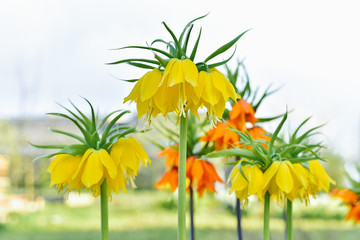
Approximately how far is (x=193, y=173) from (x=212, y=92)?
745 mm

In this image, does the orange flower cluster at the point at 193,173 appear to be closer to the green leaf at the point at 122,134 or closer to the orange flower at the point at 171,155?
the orange flower at the point at 171,155

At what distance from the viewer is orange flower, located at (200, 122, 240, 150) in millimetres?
1598

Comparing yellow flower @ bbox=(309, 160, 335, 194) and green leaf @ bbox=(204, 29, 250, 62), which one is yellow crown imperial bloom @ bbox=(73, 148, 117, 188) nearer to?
green leaf @ bbox=(204, 29, 250, 62)

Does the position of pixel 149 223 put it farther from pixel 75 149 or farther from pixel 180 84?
pixel 180 84

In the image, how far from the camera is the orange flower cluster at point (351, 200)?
80.9 inches

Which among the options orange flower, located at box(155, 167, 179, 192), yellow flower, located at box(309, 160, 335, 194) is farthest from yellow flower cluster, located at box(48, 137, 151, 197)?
orange flower, located at box(155, 167, 179, 192)

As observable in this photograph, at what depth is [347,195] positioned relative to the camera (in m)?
2.07

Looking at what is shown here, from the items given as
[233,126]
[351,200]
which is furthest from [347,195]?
[233,126]

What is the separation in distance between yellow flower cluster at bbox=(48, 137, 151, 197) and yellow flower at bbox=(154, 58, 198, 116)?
0.14m

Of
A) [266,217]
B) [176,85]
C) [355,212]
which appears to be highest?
[176,85]

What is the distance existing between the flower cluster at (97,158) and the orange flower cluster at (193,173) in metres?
0.56

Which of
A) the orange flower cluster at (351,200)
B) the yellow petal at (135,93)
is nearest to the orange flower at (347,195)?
the orange flower cluster at (351,200)

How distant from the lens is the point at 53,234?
7602 mm

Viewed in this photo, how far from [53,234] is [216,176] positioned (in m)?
6.49
